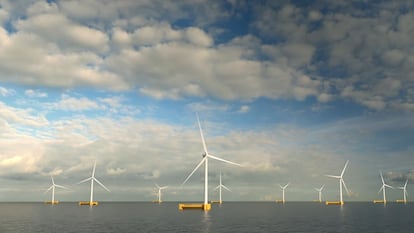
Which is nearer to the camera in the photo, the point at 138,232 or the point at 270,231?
the point at 138,232

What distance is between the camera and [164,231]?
389ft

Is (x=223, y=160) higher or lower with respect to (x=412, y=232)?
higher

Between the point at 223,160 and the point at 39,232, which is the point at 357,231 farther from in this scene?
the point at 39,232

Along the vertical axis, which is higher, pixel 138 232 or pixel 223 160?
pixel 223 160

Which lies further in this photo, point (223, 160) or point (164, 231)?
point (223, 160)

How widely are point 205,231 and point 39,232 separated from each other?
51.3 m

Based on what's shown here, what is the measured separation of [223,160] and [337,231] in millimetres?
79230

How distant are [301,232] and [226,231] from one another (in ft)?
77.8

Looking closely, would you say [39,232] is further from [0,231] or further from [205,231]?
[205,231]

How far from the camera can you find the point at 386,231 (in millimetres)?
127000

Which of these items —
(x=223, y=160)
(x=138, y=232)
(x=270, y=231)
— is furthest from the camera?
(x=223, y=160)

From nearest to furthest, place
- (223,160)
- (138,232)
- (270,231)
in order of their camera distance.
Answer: (138,232)
(270,231)
(223,160)

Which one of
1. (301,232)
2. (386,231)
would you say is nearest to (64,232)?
(301,232)

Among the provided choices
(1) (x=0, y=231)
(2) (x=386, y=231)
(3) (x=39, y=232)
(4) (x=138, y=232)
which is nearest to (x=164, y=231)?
(4) (x=138, y=232)
